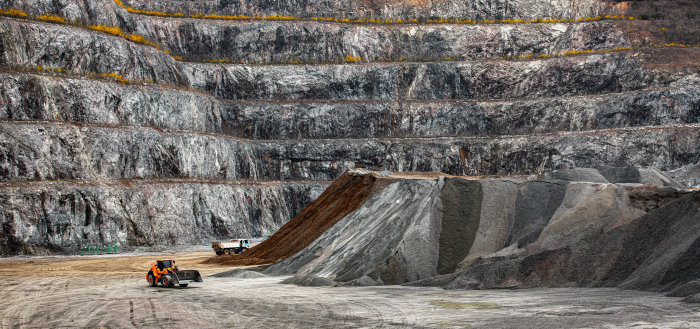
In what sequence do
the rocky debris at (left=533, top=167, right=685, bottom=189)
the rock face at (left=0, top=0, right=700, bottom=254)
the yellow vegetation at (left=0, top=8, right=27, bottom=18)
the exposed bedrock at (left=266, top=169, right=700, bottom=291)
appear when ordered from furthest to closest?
the yellow vegetation at (left=0, top=8, right=27, bottom=18) < the rock face at (left=0, top=0, right=700, bottom=254) < the rocky debris at (left=533, top=167, right=685, bottom=189) < the exposed bedrock at (left=266, top=169, right=700, bottom=291)

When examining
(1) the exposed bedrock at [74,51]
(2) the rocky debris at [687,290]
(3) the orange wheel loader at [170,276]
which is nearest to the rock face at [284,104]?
(1) the exposed bedrock at [74,51]

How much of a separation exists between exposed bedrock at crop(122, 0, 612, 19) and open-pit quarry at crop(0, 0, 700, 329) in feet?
0.86

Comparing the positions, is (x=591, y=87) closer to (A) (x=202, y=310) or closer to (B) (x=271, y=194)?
(B) (x=271, y=194)

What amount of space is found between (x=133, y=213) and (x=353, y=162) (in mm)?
22922

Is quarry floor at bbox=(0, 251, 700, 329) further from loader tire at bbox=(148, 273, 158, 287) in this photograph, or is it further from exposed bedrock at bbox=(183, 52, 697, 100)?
exposed bedrock at bbox=(183, 52, 697, 100)

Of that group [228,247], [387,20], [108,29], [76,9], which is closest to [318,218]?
[228,247]

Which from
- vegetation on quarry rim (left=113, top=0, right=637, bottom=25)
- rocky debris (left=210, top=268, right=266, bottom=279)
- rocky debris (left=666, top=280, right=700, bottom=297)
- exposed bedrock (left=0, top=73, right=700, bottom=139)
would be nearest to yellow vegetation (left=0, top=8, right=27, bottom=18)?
exposed bedrock (left=0, top=73, right=700, bottom=139)

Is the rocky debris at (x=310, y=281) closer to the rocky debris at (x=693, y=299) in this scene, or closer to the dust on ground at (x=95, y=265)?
the dust on ground at (x=95, y=265)

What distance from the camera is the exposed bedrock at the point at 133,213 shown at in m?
46.7

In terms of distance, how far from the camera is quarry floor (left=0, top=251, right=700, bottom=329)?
17.0 metres

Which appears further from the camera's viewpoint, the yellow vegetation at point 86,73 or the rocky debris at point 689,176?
the yellow vegetation at point 86,73

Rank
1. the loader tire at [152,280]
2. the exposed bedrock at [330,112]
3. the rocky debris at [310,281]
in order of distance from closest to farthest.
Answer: the rocky debris at [310,281]
the loader tire at [152,280]
the exposed bedrock at [330,112]

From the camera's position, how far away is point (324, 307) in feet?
66.8

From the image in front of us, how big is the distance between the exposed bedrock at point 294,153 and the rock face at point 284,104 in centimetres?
13
